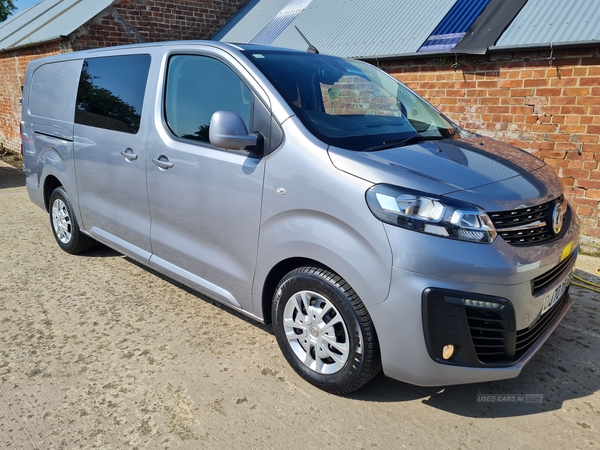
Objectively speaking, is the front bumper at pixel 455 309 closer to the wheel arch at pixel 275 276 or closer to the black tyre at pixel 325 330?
the black tyre at pixel 325 330

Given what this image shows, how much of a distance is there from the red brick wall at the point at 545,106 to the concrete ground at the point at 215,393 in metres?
1.83

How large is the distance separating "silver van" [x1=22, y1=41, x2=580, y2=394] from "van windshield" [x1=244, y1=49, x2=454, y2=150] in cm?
1

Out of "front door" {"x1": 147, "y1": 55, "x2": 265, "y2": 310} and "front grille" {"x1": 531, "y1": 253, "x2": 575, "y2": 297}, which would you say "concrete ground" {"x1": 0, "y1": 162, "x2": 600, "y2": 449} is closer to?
"front door" {"x1": 147, "y1": 55, "x2": 265, "y2": 310}

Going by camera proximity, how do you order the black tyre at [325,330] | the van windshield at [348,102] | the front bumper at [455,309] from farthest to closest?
1. the van windshield at [348,102]
2. the black tyre at [325,330]
3. the front bumper at [455,309]

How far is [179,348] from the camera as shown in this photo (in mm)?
3191

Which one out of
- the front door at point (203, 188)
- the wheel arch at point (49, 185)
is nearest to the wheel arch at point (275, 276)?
the front door at point (203, 188)

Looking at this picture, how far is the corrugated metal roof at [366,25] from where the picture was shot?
642 cm

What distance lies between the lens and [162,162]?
3314 millimetres

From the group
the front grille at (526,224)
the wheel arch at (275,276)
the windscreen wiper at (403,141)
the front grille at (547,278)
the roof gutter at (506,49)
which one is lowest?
the wheel arch at (275,276)

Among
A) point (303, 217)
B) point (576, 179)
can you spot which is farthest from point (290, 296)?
point (576, 179)

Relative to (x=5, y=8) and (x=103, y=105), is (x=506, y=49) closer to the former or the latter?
(x=103, y=105)

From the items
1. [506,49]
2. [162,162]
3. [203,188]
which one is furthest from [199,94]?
[506,49]

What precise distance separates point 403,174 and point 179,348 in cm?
188

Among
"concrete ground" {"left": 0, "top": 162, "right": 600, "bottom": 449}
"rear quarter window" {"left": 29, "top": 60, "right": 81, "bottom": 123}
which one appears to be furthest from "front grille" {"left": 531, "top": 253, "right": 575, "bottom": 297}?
"rear quarter window" {"left": 29, "top": 60, "right": 81, "bottom": 123}
